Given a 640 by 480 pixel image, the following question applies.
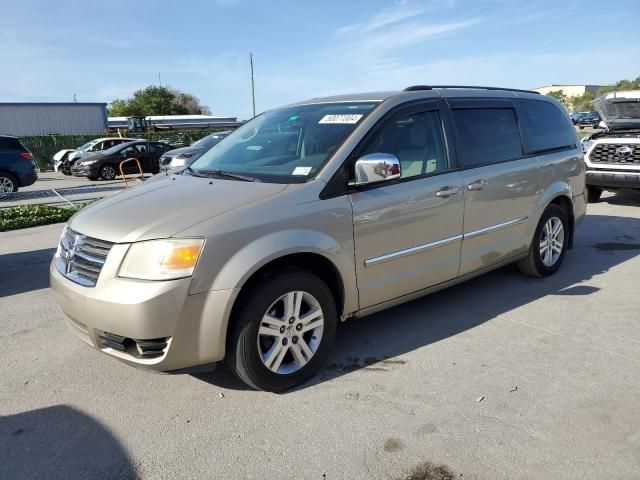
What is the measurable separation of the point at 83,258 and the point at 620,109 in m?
9.29

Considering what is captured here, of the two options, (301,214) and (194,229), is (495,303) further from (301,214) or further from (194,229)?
(194,229)

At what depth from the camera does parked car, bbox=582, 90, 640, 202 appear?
27.8 ft

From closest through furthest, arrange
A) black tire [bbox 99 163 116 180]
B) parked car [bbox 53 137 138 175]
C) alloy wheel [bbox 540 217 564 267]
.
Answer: alloy wheel [bbox 540 217 564 267], black tire [bbox 99 163 116 180], parked car [bbox 53 137 138 175]

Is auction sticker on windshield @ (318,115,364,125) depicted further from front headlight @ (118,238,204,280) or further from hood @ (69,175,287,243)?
front headlight @ (118,238,204,280)

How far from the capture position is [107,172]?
19.2 meters

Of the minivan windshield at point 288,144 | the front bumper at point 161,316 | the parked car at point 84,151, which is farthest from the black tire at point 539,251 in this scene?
the parked car at point 84,151

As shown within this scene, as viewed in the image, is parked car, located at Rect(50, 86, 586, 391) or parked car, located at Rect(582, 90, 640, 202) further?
parked car, located at Rect(582, 90, 640, 202)

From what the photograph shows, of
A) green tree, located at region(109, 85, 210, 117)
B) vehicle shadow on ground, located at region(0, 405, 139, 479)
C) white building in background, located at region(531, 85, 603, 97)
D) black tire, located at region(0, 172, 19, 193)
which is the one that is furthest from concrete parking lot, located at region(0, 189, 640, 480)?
white building in background, located at region(531, 85, 603, 97)

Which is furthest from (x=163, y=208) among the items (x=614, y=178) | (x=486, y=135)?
(x=614, y=178)

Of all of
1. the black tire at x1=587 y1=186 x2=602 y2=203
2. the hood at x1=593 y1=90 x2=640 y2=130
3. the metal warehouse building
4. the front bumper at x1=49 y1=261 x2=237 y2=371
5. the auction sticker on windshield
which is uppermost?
the metal warehouse building

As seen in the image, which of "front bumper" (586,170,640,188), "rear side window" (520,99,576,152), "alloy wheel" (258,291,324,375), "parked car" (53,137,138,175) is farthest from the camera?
"parked car" (53,137,138,175)

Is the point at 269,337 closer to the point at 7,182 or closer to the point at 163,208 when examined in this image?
the point at 163,208

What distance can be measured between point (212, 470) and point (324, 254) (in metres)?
1.36

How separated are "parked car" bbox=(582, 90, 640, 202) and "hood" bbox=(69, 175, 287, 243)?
7.42 meters
